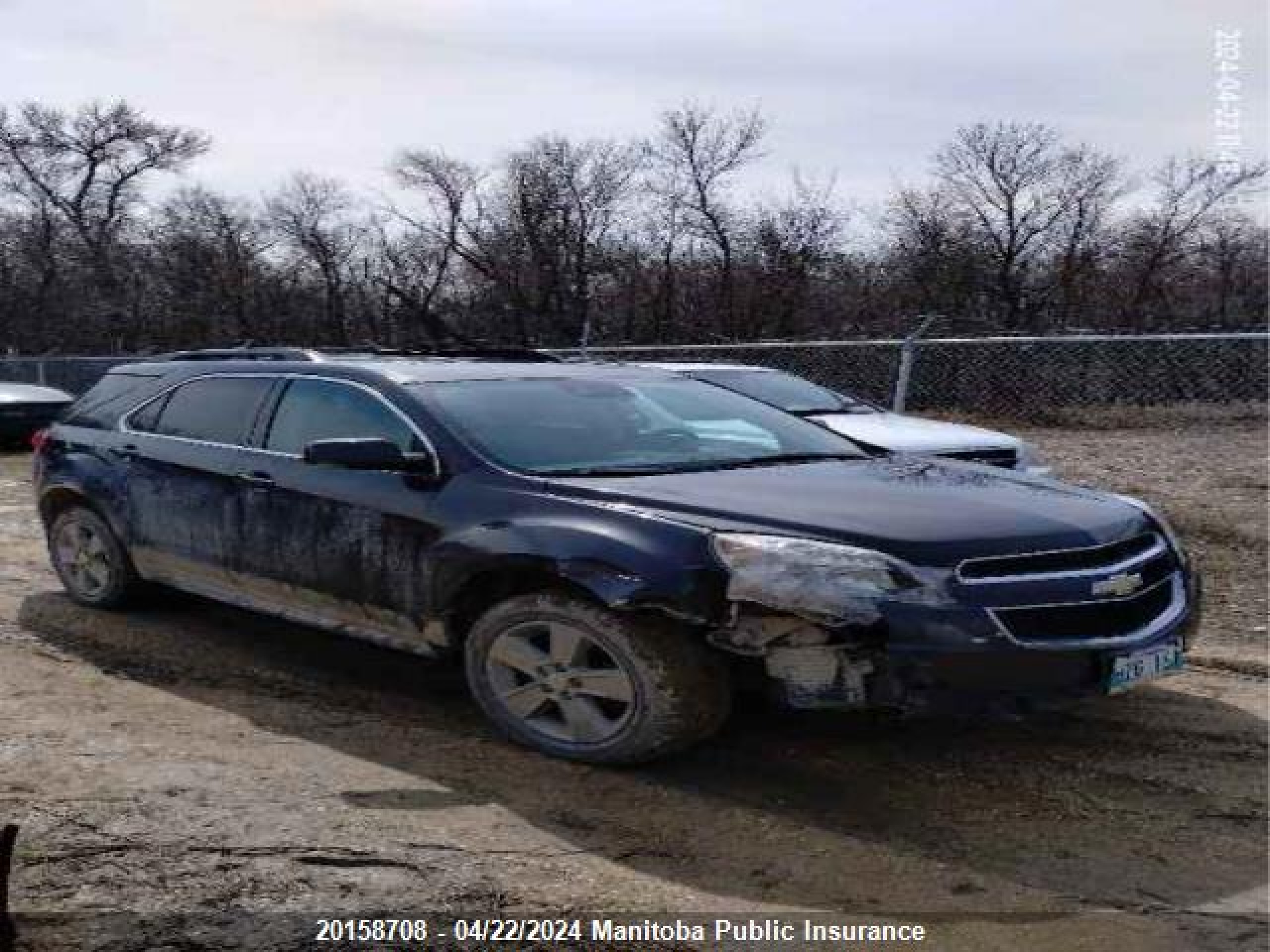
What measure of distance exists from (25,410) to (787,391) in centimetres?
1079

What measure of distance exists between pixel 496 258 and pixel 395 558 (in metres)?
20.7

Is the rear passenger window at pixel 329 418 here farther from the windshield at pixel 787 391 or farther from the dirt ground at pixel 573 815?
the windshield at pixel 787 391

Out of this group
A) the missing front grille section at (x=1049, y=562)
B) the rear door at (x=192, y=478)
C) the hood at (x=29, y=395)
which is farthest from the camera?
the hood at (x=29, y=395)

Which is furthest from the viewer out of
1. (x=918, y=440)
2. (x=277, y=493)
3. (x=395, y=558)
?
(x=918, y=440)

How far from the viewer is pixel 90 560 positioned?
633 centimetres

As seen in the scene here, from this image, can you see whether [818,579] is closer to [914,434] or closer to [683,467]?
[683,467]

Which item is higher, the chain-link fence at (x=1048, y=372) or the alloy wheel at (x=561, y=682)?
the chain-link fence at (x=1048, y=372)

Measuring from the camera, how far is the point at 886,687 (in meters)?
3.75

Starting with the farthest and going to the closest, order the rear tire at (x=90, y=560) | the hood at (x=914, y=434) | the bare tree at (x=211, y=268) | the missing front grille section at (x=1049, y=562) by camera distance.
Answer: the bare tree at (x=211, y=268), the hood at (x=914, y=434), the rear tire at (x=90, y=560), the missing front grille section at (x=1049, y=562)

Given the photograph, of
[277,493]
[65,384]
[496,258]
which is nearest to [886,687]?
[277,493]

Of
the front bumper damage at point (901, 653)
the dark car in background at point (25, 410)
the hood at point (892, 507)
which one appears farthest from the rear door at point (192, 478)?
the dark car in background at point (25, 410)

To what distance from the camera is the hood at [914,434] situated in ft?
26.2

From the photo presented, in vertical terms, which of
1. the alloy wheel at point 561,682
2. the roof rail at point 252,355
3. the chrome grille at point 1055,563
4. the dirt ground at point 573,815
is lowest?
the dirt ground at point 573,815

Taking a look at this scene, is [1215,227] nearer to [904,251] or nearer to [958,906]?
[904,251]
